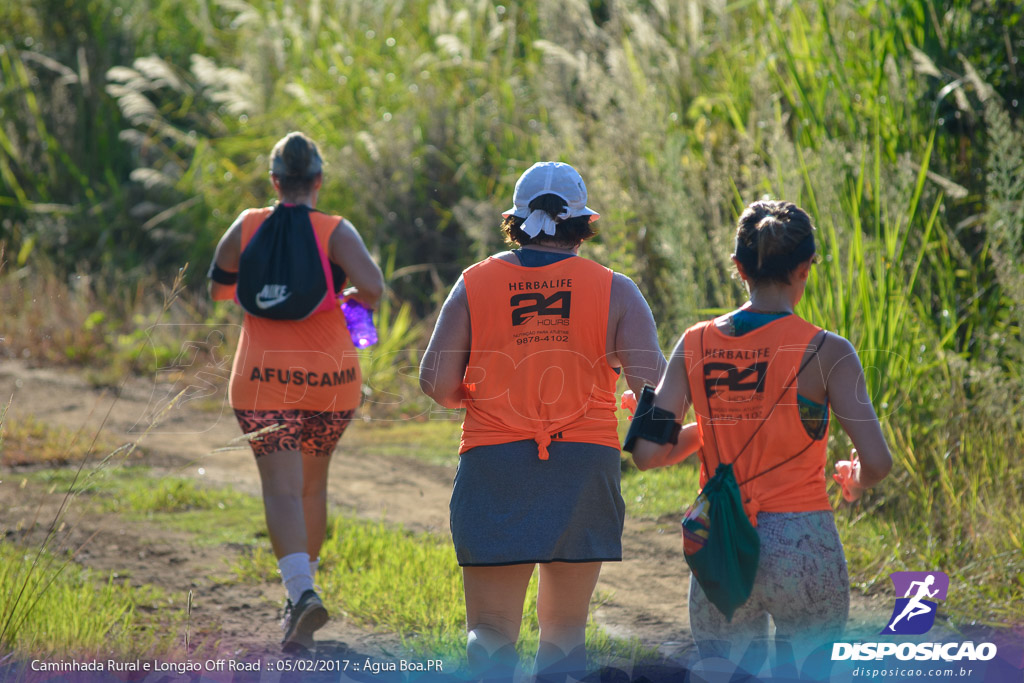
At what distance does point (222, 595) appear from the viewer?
4.75 m

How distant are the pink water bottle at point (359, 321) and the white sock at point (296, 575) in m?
0.92

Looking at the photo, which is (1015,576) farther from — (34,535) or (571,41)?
(571,41)

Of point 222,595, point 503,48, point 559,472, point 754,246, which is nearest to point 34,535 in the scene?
point 222,595

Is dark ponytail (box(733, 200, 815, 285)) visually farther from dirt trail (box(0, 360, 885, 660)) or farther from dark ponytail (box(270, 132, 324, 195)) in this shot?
dark ponytail (box(270, 132, 324, 195))

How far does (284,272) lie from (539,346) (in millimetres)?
1545

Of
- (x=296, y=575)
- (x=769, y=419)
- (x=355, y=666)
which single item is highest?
(x=769, y=419)

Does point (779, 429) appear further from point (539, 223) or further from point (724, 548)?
point (539, 223)

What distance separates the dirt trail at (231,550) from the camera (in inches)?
A: 172

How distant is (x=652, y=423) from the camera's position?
9.27ft

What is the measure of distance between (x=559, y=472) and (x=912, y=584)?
222 cm

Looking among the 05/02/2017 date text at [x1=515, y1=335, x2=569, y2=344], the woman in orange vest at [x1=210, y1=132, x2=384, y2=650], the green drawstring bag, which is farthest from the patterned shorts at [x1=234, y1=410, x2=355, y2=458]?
the green drawstring bag

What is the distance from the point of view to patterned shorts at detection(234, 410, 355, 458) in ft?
13.7

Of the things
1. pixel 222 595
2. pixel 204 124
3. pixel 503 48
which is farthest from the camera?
pixel 204 124

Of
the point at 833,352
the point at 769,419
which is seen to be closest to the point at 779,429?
the point at 769,419
